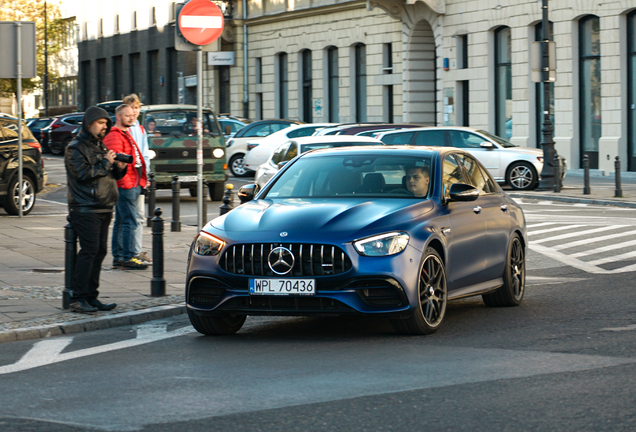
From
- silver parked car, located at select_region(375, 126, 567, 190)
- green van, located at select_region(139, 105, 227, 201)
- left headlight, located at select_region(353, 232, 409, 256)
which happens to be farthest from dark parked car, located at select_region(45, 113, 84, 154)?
left headlight, located at select_region(353, 232, 409, 256)

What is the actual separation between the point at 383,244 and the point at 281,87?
41.8 meters

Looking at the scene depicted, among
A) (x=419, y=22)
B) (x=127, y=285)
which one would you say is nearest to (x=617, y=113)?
(x=419, y=22)

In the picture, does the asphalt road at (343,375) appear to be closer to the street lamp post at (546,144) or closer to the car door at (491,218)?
the car door at (491,218)

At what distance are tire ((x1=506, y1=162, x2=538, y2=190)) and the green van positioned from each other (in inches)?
272

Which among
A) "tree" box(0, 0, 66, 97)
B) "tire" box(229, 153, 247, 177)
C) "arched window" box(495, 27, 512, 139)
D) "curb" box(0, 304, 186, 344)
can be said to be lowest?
"curb" box(0, 304, 186, 344)

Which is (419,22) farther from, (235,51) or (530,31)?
(235,51)

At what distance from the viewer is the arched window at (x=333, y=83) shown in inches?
1779

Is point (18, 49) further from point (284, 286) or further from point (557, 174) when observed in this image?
point (557, 174)

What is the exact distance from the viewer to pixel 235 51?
51812 millimetres

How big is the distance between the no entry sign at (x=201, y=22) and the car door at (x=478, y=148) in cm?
1419

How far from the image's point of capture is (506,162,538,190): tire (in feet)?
85.8

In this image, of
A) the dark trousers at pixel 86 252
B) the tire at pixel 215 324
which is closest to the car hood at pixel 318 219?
the tire at pixel 215 324

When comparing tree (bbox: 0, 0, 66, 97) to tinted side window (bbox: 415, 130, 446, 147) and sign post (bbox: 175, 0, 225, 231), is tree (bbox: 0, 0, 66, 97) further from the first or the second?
sign post (bbox: 175, 0, 225, 231)

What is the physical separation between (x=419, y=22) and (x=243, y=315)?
3216 centimetres
